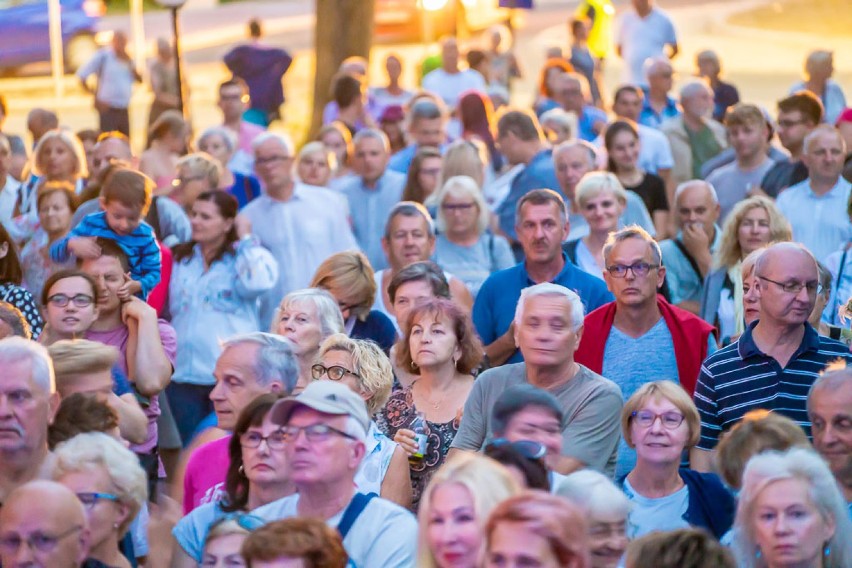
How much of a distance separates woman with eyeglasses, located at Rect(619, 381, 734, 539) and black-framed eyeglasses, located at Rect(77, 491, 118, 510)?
1939 millimetres

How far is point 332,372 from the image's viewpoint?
7.05 meters

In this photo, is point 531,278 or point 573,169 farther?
point 573,169

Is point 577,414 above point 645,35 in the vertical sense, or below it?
below

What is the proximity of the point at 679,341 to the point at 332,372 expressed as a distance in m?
1.74

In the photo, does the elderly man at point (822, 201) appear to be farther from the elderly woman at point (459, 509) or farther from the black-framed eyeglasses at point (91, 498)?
the black-framed eyeglasses at point (91, 498)

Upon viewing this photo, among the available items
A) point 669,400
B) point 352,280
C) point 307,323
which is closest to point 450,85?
point 352,280

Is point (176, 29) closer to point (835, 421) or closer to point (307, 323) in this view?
point (307, 323)

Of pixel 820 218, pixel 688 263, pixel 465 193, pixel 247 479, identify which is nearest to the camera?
pixel 247 479

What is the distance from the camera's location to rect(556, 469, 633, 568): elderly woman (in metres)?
5.33

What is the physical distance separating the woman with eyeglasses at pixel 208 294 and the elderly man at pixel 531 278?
1447 mm

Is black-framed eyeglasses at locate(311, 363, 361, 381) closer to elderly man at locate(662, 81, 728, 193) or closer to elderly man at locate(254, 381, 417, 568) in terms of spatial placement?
elderly man at locate(254, 381, 417, 568)

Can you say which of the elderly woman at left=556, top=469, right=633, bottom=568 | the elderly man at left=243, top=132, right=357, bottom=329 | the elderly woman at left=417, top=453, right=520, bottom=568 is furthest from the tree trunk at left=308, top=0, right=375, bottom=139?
the elderly woman at left=417, top=453, right=520, bottom=568

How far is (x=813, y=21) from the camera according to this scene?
3450cm

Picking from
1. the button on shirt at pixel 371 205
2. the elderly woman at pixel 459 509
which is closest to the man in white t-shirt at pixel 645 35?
the button on shirt at pixel 371 205
